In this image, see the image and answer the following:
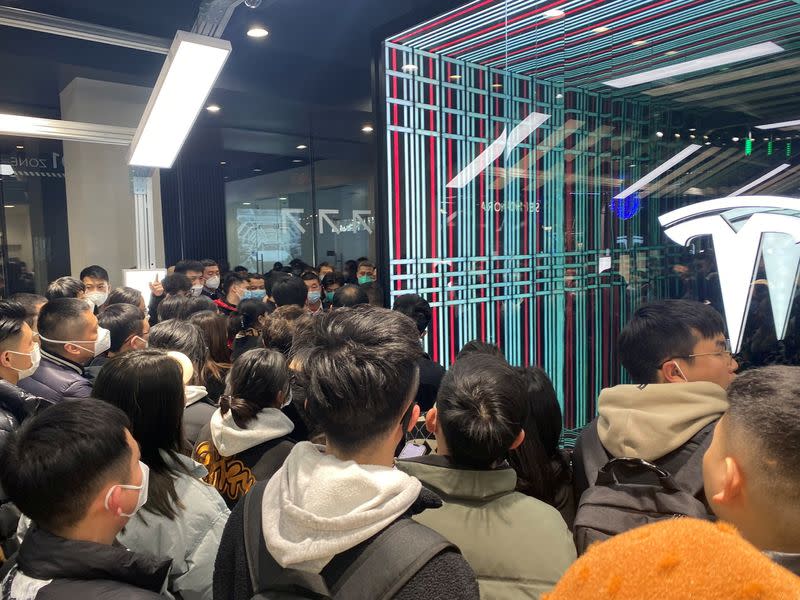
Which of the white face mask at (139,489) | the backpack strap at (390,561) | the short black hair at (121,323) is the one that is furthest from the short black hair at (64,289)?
the backpack strap at (390,561)

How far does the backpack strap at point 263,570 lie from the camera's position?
3.01ft

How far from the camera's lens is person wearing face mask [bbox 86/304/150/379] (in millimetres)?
2936

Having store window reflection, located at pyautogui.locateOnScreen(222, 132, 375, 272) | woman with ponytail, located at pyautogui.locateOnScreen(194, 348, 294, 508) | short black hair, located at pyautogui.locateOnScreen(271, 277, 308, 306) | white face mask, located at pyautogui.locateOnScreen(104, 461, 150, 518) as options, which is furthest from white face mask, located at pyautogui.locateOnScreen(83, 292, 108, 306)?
white face mask, located at pyautogui.locateOnScreen(104, 461, 150, 518)

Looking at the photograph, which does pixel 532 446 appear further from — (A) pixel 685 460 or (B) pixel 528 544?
(B) pixel 528 544

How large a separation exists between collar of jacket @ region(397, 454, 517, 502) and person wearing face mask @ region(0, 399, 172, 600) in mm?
543

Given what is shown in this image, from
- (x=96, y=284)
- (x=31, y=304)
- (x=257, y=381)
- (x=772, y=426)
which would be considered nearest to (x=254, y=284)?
(x=96, y=284)

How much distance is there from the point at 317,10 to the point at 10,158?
393 cm

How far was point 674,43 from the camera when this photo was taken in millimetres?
2879

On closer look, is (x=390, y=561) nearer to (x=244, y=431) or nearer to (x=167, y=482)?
(x=167, y=482)

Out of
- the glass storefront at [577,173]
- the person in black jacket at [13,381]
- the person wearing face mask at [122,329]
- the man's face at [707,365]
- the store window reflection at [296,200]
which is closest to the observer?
the person in black jacket at [13,381]

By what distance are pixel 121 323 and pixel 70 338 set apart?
279 millimetres

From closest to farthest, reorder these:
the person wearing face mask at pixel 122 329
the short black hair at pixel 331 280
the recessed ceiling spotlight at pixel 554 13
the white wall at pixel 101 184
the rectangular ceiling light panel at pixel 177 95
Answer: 1. the person wearing face mask at pixel 122 329
2. the recessed ceiling spotlight at pixel 554 13
3. the rectangular ceiling light panel at pixel 177 95
4. the short black hair at pixel 331 280
5. the white wall at pixel 101 184

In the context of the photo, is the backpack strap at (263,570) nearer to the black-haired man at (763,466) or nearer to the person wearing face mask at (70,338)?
the black-haired man at (763,466)

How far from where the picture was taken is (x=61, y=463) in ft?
3.76
